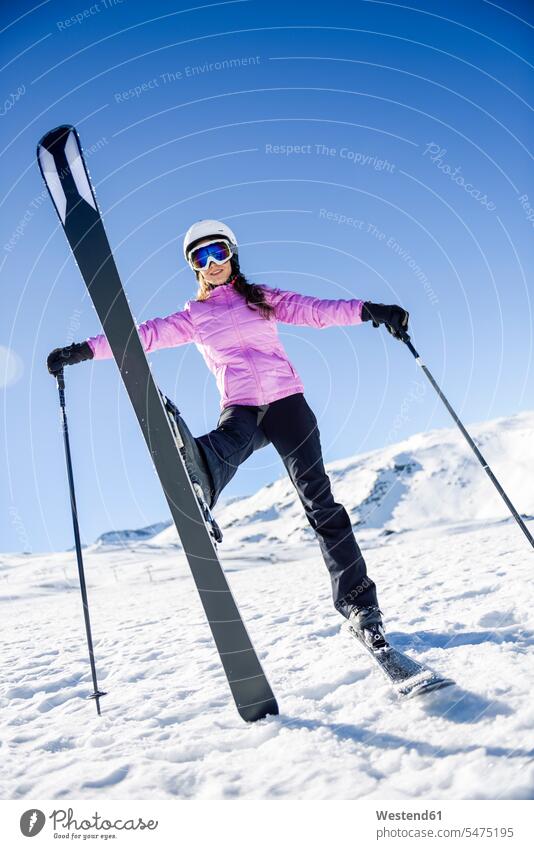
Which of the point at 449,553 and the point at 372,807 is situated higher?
the point at 372,807

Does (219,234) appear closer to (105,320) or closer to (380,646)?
(105,320)

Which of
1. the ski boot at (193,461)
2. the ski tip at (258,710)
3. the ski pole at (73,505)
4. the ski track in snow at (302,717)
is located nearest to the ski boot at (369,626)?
the ski track in snow at (302,717)

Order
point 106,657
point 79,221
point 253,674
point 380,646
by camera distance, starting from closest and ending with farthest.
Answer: point 253,674 < point 380,646 < point 79,221 < point 106,657

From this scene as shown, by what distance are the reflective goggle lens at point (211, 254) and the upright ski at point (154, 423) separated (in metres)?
0.68

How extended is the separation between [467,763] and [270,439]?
2.04 metres

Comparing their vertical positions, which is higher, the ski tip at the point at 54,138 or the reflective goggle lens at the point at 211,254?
the ski tip at the point at 54,138

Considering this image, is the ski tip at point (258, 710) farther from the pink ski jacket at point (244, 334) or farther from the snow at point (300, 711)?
the pink ski jacket at point (244, 334)

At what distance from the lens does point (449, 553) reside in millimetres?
7621

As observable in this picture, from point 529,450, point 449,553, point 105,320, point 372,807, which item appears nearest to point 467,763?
point 372,807

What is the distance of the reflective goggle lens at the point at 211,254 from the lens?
11.4 ft

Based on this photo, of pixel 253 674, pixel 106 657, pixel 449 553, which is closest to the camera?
pixel 253 674

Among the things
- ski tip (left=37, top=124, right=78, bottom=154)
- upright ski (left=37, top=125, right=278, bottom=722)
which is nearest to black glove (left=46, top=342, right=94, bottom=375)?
upright ski (left=37, top=125, right=278, bottom=722)

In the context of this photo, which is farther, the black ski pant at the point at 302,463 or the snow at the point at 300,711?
the black ski pant at the point at 302,463

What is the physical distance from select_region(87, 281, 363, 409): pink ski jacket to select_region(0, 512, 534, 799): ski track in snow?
5.95ft
